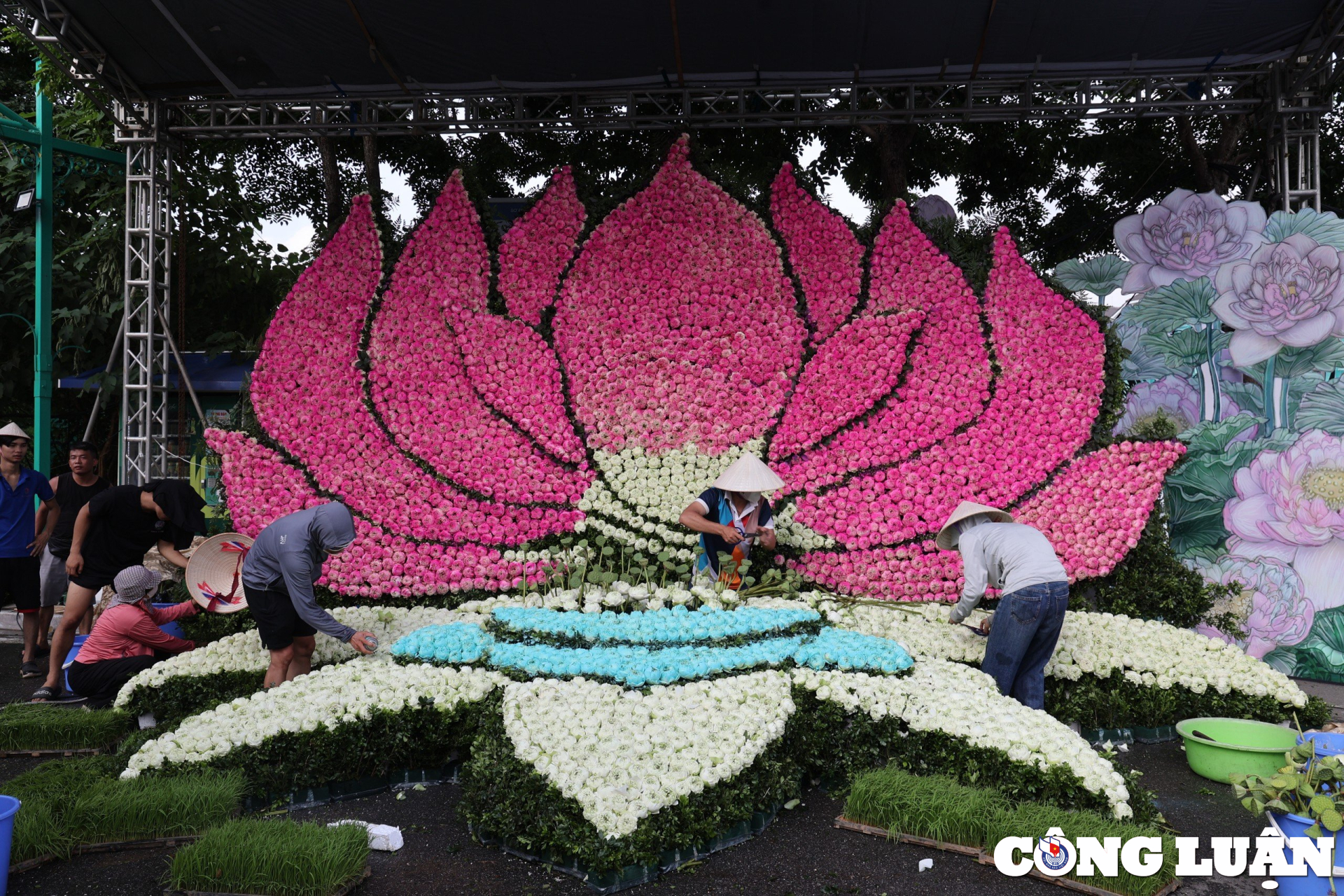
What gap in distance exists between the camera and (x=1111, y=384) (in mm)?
6719

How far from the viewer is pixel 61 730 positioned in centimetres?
454

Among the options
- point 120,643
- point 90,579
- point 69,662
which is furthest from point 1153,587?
point 69,662

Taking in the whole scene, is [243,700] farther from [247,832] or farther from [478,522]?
[478,522]

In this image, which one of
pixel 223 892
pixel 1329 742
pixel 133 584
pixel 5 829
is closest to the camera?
pixel 5 829

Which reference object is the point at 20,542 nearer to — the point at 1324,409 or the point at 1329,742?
the point at 1329,742

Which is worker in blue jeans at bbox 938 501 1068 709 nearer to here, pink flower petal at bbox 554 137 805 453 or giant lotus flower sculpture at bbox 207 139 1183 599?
giant lotus flower sculpture at bbox 207 139 1183 599

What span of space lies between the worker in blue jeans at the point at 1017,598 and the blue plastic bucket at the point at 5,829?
405cm

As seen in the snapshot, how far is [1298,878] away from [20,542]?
724cm

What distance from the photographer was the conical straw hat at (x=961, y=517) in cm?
503


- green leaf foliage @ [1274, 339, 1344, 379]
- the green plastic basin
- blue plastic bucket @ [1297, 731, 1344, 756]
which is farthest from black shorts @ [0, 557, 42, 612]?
green leaf foliage @ [1274, 339, 1344, 379]

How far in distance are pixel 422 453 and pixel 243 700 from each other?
9.52 feet

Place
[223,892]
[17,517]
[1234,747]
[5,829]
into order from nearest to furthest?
[5,829] < [223,892] < [1234,747] < [17,517]

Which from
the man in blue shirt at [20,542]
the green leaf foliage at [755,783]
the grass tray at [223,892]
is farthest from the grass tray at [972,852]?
the man in blue shirt at [20,542]

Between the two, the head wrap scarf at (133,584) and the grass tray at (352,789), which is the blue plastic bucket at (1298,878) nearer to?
the grass tray at (352,789)
